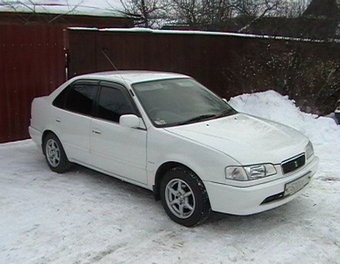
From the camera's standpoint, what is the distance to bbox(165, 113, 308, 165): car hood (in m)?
4.21

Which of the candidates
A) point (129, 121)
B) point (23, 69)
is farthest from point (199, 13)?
point (129, 121)

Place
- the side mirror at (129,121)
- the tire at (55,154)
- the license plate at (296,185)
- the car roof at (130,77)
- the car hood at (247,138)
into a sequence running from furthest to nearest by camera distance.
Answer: the tire at (55,154), the car roof at (130,77), the side mirror at (129,121), the license plate at (296,185), the car hood at (247,138)

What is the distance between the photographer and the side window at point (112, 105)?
202 inches

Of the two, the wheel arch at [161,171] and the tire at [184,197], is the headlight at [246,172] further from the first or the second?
the wheel arch at [161,171]

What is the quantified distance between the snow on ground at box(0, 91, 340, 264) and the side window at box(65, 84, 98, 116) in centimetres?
97

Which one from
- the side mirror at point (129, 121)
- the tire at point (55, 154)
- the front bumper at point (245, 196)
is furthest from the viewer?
the tire at point (55, 154)

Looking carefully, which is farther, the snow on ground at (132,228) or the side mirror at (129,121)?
the side mirror at (129,121)

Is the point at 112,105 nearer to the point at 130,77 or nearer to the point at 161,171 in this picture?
the point at 130,77

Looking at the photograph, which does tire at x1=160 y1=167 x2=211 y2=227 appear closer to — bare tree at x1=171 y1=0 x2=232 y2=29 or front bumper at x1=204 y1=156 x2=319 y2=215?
front bumper at x1=204 y1=156 x2=319 y2=215

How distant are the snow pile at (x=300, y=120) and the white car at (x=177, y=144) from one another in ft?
6.91

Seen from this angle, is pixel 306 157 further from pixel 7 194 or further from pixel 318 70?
pixel 318 70

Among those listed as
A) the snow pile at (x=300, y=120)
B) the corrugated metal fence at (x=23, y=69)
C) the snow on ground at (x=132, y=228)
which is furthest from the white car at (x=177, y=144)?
the snow pile at (x=300, y=120)

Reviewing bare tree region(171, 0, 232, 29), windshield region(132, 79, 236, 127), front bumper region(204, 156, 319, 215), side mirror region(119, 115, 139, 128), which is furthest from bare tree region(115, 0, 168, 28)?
front bumper region(204, 156, 319, 215)

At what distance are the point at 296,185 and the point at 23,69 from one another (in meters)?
5.60
